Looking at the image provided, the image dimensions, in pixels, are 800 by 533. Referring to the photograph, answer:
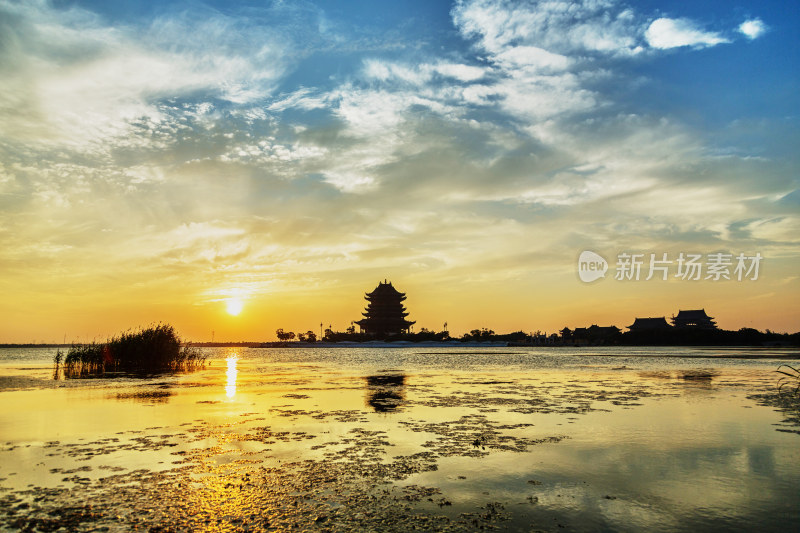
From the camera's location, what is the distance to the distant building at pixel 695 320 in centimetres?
12568

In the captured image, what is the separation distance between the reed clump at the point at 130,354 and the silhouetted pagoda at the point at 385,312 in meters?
88.0

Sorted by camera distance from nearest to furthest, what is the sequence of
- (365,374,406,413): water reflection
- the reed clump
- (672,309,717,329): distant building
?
(365,374,406,413): water reflection < the reed clump < (672,309,717,329): distant building

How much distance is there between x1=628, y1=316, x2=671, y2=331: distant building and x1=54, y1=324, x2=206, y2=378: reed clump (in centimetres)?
11488

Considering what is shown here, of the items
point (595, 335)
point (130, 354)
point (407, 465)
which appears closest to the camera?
point (407, 465)

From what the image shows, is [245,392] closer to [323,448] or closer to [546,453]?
[323,448]

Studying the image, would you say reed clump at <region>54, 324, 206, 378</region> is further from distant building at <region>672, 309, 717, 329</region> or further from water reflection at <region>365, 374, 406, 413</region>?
distant building at <region>672, 309, 717, 329</region>

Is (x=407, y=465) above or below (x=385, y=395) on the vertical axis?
above

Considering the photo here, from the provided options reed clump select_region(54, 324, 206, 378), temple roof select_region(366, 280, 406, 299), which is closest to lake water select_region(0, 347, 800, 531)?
reed clump select_region(54, 324, 206, 378)

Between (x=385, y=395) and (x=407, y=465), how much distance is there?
38.9 ft

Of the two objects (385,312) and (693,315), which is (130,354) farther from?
(693,315)

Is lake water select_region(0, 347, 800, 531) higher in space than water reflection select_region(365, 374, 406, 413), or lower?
higher

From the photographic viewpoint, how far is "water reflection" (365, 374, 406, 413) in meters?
17.6

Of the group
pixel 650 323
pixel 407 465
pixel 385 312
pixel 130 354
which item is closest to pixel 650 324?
pixel 650 323

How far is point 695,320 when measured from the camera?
12675cm
